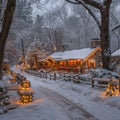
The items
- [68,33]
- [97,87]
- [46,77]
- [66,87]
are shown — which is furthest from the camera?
[68,33]

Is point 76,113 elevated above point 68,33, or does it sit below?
below

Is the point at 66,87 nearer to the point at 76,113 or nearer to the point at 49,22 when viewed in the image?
the point at 76,113

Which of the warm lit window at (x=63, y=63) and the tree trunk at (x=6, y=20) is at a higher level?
the tree trunk at (x=6, y=20)

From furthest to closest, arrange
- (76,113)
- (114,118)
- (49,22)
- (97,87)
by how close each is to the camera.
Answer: (49,22), (97,87), (76,113), (114,118)

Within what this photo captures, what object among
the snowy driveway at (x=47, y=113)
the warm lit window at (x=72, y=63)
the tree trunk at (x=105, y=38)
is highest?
the tree trunk at (x=105, y=38)

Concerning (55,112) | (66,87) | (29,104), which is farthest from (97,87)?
(55,112)

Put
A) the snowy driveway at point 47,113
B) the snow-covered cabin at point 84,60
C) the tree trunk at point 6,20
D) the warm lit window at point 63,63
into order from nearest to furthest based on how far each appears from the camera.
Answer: the snowy driveway at point 47,113 → the tree trunk at point 6,20 → the snow-covered cabin at point 84,60 → the warm lit window at point 63,63

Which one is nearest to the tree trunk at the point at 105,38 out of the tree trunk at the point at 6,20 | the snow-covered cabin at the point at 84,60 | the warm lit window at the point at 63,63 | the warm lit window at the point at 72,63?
the tree trunk at the point at 6,20

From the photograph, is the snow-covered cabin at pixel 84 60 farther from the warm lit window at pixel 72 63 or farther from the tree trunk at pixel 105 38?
the tree trunk at pixel 105 38

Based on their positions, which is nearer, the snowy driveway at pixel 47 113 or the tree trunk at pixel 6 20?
the snowy driveway at pixel 47 113

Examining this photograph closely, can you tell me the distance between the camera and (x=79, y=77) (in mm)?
26297

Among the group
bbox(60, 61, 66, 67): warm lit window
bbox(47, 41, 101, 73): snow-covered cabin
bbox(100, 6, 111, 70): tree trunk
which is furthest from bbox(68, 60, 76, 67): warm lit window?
bbox(100, 6, 111, 70): tree trunk

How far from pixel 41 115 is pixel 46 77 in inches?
1039

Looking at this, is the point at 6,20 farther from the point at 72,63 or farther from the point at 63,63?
the point at 63,63
